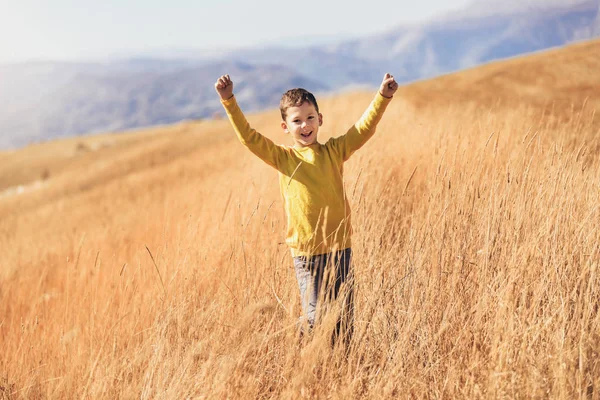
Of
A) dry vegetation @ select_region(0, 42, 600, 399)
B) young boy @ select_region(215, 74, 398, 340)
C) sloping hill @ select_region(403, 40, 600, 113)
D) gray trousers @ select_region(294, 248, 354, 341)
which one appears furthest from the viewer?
sloping hill @ select_region(403, 40, 600, 113)

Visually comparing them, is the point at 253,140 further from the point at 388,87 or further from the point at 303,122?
the point at 388,87

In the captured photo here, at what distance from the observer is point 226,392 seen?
6.47 feet

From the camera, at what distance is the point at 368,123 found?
238cm

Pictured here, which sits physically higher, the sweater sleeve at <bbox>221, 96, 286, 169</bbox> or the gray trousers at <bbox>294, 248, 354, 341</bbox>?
the sweater sleeve at <bbox>221, 96, 286, 169</bbox>

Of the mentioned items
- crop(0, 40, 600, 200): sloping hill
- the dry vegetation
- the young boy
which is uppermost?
crop(0, 40, 600, 200): sloping hill

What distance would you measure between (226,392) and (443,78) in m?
13.1

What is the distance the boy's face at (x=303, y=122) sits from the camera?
229 centimetres

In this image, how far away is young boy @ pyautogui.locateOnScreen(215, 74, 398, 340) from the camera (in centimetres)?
224

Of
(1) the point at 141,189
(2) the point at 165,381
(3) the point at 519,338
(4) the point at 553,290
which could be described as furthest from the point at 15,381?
(1) the point at 141,189

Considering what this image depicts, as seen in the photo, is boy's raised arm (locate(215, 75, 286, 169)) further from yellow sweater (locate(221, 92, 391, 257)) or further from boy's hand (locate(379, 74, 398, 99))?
boy's hand (locate(379, 74, 398, 99))

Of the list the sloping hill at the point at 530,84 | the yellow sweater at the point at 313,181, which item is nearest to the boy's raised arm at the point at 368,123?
the yellow sweater at the point at 313,181

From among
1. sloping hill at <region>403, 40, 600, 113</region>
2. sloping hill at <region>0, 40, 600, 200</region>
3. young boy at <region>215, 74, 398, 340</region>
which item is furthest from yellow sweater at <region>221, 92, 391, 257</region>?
sloping hill at <region>403, 40, 600, 113</region>

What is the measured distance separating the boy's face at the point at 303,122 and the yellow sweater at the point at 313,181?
0.16 feet

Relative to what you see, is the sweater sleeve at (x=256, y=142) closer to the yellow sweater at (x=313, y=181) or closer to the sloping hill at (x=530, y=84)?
the yellow sweater at (x=313, y=181)
